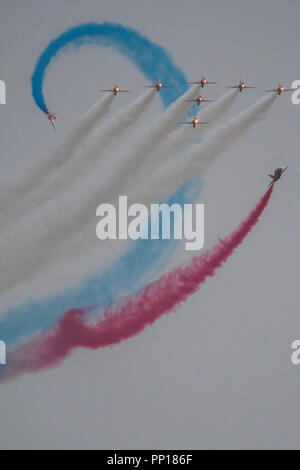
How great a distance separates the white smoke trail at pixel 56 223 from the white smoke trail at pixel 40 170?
2.56ft

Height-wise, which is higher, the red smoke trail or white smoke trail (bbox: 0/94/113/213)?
white smoke trail (bbox: 0/94/113/213)

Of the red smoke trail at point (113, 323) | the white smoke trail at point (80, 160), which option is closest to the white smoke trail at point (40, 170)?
the white smoke trail at point (80, 160)

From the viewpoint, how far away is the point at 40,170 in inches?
1689

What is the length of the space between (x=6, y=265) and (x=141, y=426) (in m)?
20.5

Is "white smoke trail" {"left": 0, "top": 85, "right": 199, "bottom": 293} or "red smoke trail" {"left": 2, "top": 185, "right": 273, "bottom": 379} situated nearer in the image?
"white smoke trail" {"left": 0, "top": 85, "right": 199, "bottom": 293}

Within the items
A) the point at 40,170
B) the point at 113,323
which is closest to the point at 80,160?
the point at 40,170

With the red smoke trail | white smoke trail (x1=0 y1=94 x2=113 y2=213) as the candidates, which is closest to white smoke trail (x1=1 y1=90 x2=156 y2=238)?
white smoke trail (x1=0 y1=94 x2=113 y2=213)

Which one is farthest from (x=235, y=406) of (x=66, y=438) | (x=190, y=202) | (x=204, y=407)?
(x=190, y=202)

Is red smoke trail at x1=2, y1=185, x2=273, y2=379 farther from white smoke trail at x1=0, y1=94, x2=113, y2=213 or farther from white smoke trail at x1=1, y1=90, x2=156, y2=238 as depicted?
white smoke trail at x1=0, y1=94, x2=113, y2=213

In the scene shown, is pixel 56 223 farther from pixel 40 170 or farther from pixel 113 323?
pixel 113 323

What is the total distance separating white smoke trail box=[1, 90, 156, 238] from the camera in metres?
42.2

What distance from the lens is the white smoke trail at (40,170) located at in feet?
139

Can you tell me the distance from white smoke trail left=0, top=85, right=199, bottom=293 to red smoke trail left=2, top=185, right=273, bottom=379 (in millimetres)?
4385

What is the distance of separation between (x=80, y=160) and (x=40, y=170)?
155 cm
